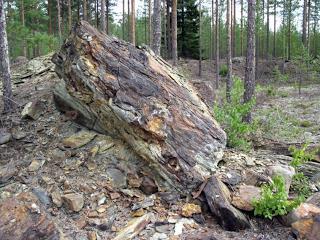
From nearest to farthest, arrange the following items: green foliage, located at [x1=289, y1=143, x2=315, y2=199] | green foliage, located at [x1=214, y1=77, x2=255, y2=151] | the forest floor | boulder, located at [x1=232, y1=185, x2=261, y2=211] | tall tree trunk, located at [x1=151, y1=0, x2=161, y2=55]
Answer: the forest floor
boulder, located at [x1=232, y1=185, x2=261, y2=211]
green foliage, located at [x1=289, y1=143, x2=315, y2=199]
green foliage, located at [x1=214, y1=77, x2=255, y2=151]
tall tree trunk, located at [x1=151, y1=0, x2=161, y2=55]

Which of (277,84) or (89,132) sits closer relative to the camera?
(89,132)

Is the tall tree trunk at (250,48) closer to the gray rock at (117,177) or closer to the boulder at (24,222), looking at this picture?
the gray rock at (117,177)

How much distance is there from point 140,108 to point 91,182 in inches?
59.7

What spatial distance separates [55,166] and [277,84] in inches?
945

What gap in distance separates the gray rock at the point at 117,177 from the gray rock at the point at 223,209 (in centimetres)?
138

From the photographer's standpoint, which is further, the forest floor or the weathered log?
the weathered log

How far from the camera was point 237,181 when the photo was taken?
6.13m

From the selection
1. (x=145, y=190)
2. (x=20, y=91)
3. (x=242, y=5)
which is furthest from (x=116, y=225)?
(x=242, y=5)

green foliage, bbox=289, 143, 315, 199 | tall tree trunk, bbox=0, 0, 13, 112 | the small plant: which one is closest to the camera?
green foliage, bbox=289, 143, 315, 199

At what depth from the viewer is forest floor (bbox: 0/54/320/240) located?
512cm

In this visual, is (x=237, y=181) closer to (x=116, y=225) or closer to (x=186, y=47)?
(x=116, y=225)

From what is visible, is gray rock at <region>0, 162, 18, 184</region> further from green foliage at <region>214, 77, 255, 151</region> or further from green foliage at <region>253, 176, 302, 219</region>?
green foliage at <region>214, 77, 255, 151</region>

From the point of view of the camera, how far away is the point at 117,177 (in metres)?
5.86

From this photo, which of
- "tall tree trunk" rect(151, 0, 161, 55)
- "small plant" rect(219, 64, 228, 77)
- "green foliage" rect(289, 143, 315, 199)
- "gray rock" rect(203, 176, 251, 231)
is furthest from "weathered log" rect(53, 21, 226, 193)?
"small plant" rect(219, 64, 228, 77)
